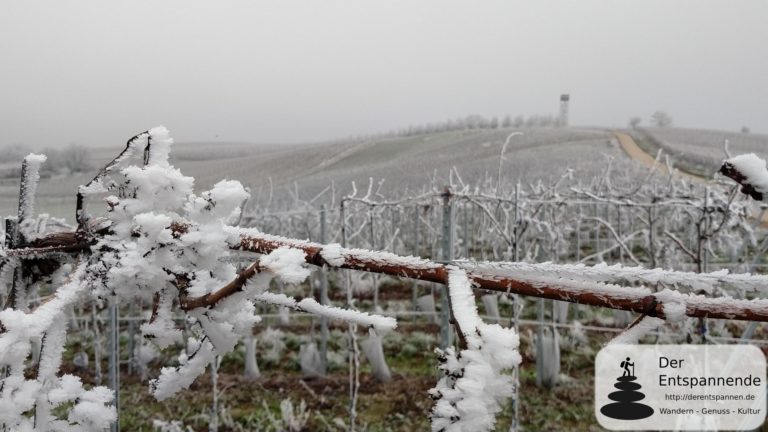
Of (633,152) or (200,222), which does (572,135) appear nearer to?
(633,152)

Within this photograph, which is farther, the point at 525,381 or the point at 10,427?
the point at 525,381

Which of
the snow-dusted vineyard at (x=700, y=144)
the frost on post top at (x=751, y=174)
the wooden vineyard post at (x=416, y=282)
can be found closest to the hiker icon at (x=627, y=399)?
the frost on post top at (x=751, y=174)

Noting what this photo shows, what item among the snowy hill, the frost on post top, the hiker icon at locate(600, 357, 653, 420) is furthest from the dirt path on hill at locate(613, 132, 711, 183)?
the frost on post top

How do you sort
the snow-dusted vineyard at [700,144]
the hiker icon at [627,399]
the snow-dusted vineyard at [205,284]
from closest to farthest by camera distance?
the snow-dusted vineyard at [205,284] → the hiker icon at [627,399] → the snow-dusted vineyard at [700,144]

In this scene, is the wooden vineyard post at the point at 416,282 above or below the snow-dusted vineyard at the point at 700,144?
below

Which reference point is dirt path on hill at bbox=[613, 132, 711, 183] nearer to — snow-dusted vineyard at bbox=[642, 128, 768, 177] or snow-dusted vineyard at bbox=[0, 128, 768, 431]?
snow-dusted vineyard at bbox=[642, 128, 768, 177]

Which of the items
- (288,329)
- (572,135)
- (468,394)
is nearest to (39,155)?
(468,394)

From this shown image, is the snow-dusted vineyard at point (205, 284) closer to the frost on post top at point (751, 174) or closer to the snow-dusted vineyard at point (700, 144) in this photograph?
the frost on post top at point (751, 174)

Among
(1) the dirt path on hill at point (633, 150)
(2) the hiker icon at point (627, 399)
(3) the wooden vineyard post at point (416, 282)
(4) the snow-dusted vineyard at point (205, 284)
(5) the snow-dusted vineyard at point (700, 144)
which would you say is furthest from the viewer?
(1) the dirt path on hill at point (633, 150)

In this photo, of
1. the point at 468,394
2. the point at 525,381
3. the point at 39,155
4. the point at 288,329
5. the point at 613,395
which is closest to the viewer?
the point at 468,394

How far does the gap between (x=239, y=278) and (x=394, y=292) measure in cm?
974

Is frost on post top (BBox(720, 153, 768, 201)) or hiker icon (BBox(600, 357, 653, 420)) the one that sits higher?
frost on post top (BBox(720, 153, 768, 201))

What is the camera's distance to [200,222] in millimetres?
459

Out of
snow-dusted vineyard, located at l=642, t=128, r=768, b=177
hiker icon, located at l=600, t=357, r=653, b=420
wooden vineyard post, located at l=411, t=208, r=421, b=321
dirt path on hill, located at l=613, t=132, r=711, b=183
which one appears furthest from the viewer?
dirt path on hill, located at l=613, t=132, r=711, b=183
